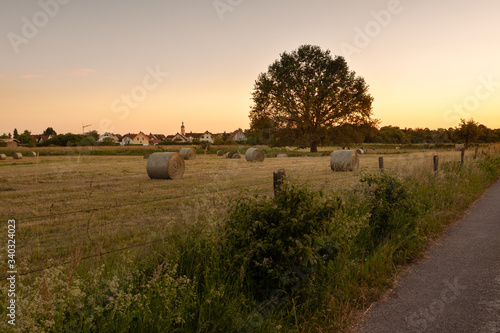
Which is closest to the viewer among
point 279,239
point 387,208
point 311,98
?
point 279,239

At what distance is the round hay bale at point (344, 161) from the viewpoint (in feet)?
68.6

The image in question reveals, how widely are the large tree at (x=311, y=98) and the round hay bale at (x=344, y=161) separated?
23.2 metres

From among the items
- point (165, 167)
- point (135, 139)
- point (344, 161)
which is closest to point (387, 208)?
point (165, 167)

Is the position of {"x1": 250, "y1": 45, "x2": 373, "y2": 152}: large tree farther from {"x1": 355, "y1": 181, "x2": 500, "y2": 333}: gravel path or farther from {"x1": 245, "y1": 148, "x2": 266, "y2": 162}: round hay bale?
{"x1": 355, "y1": 181, "x2": 500, "y2": 333}: gravel path

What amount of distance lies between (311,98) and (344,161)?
83.0 feet

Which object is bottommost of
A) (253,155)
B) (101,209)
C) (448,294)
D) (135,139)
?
(448,294)

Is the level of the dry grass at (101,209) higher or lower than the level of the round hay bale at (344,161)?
lower

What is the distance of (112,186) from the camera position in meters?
14.7

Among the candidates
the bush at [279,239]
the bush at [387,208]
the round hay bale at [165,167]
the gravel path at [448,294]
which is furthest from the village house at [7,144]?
the gravel path at [448,294]

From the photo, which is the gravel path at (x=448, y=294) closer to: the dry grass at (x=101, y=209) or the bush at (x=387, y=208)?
the bush at (x=387, y=208)

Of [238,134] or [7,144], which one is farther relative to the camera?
[238,134]

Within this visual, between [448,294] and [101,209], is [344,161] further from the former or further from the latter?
[101,209]

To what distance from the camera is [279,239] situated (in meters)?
4.04

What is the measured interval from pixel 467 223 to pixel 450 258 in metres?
3.26
